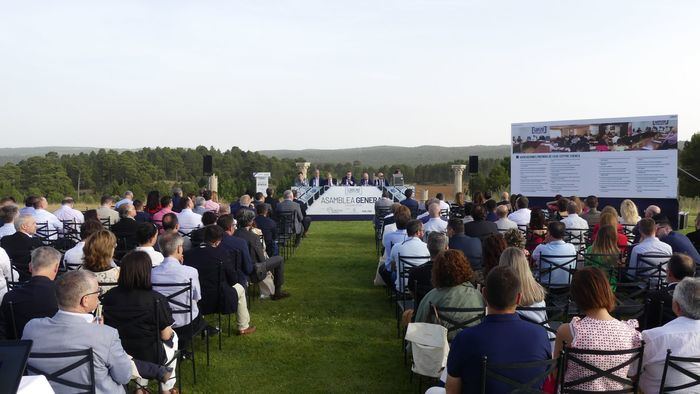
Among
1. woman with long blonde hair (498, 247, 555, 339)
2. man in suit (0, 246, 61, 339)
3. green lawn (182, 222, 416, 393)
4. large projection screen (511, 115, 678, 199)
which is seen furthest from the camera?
large projection screen (511, 115, 678, 199)

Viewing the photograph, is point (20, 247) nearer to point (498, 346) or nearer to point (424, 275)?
point (424, 275)

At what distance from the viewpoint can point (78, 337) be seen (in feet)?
8.54

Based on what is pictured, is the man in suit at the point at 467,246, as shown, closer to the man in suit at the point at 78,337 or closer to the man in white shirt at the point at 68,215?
the man in suit at the point at 78,337

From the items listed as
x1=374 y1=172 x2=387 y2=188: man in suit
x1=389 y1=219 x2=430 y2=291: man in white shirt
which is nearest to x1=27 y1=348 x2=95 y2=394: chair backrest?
x1=389 y1=219 x2=430 y2=291: man in white shirt

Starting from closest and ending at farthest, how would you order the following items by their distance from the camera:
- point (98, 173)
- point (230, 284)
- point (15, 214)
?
point (230, 284), point (15, 214), point (98, 173)

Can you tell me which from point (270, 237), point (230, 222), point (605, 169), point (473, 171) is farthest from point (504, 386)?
point (473, 171)

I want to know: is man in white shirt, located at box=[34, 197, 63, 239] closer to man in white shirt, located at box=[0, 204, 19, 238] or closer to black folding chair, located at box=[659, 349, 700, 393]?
man in white shirt, located at box=[0, 204, 19, 238]

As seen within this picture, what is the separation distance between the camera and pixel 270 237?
816 cm

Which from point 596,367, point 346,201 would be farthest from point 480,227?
point 346,201

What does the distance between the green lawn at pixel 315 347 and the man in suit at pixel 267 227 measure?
27.1 inches

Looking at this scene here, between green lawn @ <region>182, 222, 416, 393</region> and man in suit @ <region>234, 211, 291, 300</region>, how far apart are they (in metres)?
0.27

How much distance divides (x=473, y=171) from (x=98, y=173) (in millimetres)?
25052

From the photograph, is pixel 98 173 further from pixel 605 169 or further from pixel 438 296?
pixel 438 296

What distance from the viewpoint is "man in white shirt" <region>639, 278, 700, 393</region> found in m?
2.62
